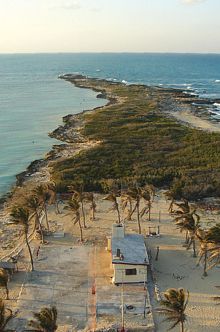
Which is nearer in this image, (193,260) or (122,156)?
(193,260)

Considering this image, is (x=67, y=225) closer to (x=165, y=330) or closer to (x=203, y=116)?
(x=165, y=330)

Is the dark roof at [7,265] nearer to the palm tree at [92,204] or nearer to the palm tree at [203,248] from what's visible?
the palm tree at [92,204]

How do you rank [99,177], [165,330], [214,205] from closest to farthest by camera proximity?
[165,330], [214,205], [99,177]

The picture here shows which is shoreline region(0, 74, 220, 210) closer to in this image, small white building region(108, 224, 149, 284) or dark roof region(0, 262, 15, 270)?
dark roof region(0, 262, 15, 270)

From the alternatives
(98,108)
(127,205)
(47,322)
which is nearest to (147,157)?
(127,205)

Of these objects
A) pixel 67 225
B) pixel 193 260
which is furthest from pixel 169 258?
pixel 67 225
